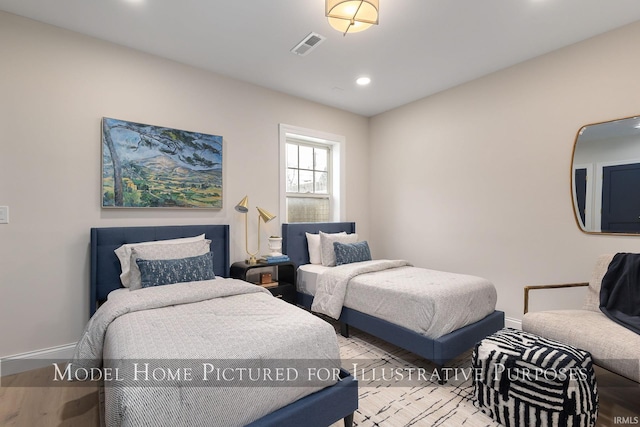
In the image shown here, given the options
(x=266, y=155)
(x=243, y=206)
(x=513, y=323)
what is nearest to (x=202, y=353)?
(x=243, y=206)

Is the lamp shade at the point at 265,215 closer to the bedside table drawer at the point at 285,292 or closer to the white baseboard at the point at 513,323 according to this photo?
the bedside table drawer at the point at 285,292

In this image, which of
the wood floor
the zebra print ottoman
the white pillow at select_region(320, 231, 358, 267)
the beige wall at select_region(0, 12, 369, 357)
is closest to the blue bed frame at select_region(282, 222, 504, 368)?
the zebra print ottoman

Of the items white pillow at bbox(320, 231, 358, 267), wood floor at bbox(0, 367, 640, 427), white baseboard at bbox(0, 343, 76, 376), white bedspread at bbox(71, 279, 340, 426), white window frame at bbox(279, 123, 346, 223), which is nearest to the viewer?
white bedspread at bbox(71, 279, 340, 426)

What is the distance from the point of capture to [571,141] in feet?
9.54

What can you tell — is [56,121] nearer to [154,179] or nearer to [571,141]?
[154,179]

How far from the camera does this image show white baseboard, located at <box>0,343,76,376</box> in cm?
238

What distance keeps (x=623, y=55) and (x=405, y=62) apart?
5.90 feet

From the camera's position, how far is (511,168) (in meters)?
3.31

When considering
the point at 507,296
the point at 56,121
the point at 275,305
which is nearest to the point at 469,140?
the point at 507,296

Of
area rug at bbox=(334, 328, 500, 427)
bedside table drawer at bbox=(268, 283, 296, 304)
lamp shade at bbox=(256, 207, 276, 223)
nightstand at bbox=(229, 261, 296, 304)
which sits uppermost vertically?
lamp shade at bbox=(256, 207, 276, 223)

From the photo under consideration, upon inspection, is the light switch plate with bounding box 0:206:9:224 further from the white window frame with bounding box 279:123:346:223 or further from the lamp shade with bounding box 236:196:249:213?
the white window frame with bounding box 279:123:346:223

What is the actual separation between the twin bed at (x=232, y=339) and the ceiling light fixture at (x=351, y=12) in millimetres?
1957

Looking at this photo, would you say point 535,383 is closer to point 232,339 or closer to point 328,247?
point 232,339

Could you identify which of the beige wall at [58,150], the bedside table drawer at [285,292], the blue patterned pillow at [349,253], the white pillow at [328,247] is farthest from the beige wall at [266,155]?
the blue patterned pillow at [349,253]
